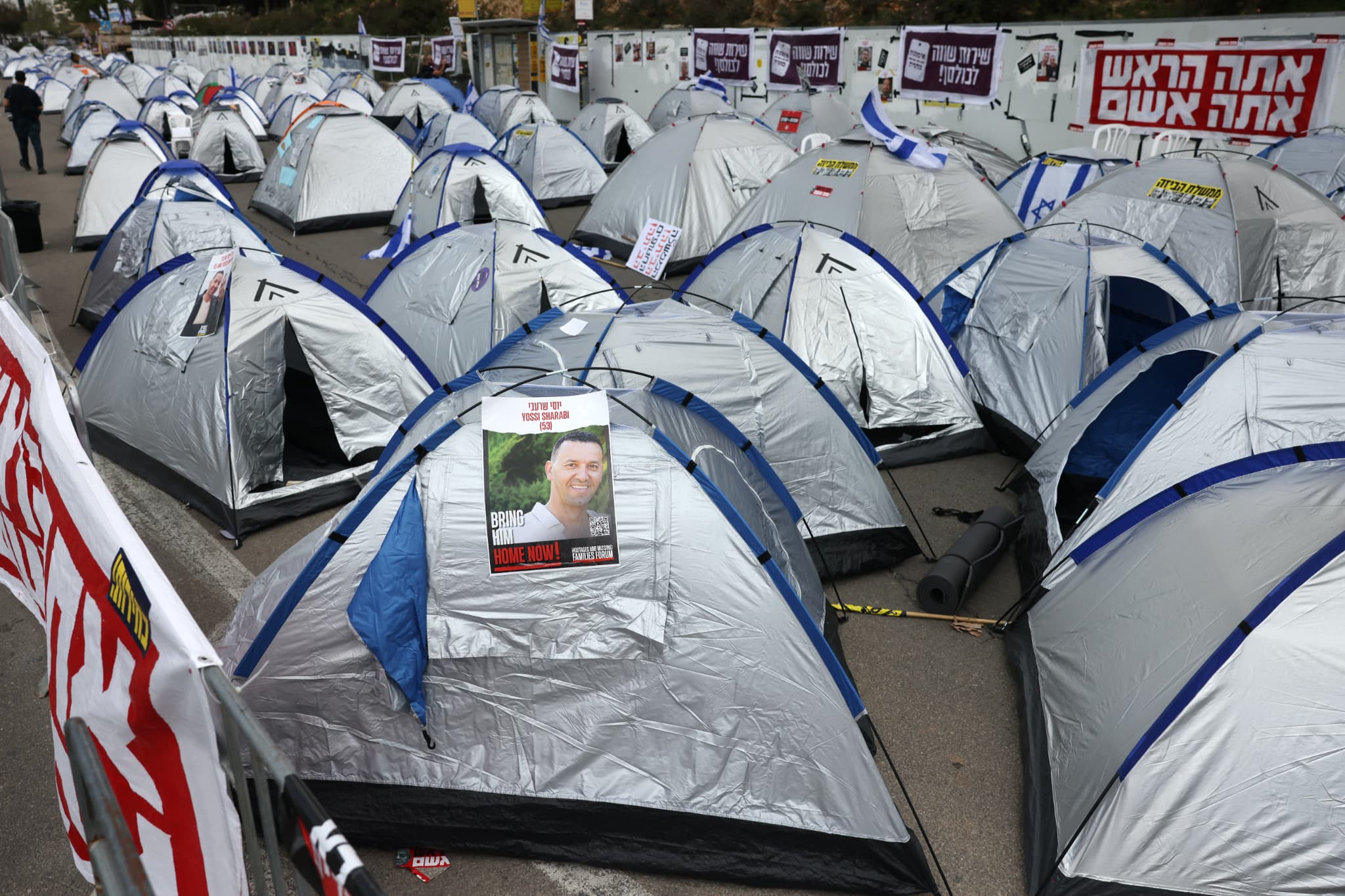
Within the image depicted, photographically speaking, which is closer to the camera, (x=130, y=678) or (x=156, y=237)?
(x=130, y=678)

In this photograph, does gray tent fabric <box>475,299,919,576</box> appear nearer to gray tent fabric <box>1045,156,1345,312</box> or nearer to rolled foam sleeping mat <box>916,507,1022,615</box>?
rolled foam sleeping mat <box>916,507,1022,615</box>

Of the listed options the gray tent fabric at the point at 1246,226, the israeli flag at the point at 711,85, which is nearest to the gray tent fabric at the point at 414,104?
the israeli flag at the point at 711,85

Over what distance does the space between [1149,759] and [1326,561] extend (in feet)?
3.12

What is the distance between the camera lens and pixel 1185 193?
8719 millimetres

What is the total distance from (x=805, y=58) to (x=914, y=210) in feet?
35.6

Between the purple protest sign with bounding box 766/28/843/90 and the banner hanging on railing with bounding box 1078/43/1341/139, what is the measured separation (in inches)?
233

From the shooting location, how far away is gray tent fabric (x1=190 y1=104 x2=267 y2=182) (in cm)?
1856

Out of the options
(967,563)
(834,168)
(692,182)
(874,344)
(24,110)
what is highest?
(24,110)

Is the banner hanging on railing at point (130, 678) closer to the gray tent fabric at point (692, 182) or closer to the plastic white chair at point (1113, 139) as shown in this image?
the gray tent fabric at point (692, 182)

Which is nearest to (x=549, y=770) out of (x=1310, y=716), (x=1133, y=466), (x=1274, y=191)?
(x=1310, y=716)

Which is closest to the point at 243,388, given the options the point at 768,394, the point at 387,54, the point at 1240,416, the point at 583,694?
the point at 768,394

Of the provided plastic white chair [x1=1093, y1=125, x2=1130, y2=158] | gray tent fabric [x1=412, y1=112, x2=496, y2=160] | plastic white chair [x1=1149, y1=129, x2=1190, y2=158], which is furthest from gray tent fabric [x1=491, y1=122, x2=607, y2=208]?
plastic white chair [x1=1149, y1=129, x2=1190, y2=158]

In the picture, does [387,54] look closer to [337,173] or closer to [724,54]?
[724,54]

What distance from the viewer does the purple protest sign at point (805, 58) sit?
18031 millimetres
